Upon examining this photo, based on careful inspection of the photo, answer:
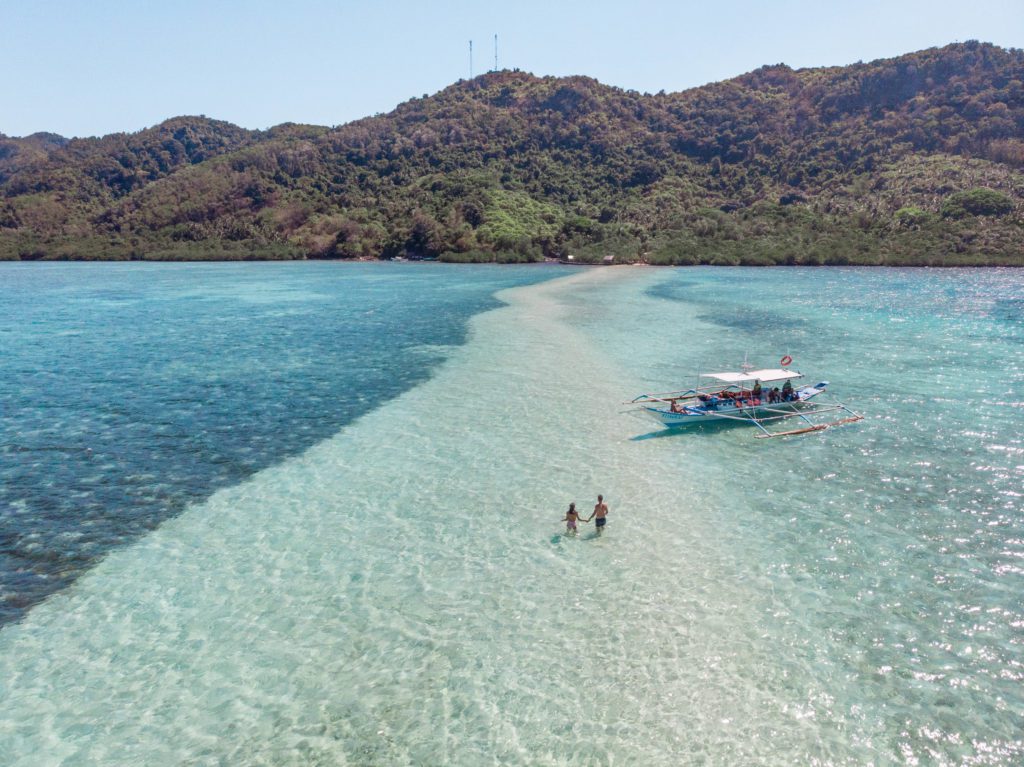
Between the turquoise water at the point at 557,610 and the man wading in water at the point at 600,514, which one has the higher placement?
the man wading in water at the point at 600,514

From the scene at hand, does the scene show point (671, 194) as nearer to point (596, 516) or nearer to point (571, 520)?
point (596, 516)

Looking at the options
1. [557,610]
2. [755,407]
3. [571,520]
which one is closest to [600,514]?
[571,520]

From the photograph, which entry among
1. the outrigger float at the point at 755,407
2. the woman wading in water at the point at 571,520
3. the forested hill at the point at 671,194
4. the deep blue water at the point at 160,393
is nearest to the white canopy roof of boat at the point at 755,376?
the outrigger float at the point at 755,407

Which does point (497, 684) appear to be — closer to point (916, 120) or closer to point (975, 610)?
point (975, 610)

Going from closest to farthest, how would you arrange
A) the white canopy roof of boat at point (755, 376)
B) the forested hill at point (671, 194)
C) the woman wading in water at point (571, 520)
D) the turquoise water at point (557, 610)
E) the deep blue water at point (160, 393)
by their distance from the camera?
1. the turquoise water at point (557, 610)
2. the woman wading in water at point (571, 520)
3. the deep blue water at point (160, 393)
4. the white canopy roof of boat at point (755, 376)
5. the forested hill at point (671, 194)

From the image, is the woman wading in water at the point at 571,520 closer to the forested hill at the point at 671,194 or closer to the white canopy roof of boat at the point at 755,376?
the white canopy roof of boat at the point at 755,376

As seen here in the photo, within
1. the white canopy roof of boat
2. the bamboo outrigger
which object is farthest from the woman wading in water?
the white canopy roof of boat
